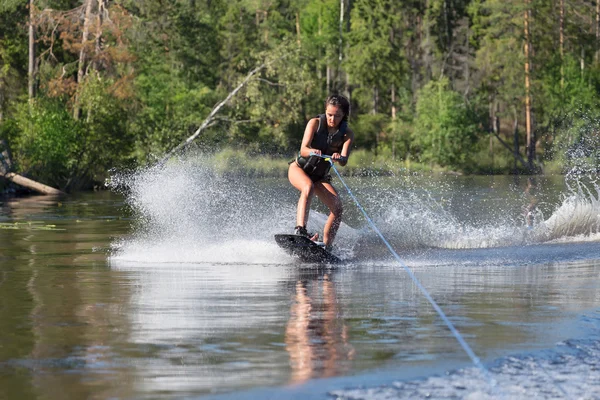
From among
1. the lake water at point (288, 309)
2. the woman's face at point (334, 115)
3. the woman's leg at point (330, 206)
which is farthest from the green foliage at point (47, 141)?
the woman's face at point (334, 115)

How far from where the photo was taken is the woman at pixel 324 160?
12.2 metres

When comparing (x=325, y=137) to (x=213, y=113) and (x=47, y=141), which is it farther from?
(x=213, y=113)

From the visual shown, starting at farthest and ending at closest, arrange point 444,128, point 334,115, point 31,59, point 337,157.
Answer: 1. point 444,128
2. point 31,59
3. point 334,115
4. point 337,157

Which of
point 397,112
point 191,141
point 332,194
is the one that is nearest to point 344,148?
point 332,194

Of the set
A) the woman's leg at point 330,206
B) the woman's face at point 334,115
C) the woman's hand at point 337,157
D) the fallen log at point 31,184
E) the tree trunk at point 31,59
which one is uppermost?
the tree trunk at point 31,59

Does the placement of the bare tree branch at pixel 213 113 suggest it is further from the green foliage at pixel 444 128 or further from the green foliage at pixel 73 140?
the green foliage at pixel 444 128

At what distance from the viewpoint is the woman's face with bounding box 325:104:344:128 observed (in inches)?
482

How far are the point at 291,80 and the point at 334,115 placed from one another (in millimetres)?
39389

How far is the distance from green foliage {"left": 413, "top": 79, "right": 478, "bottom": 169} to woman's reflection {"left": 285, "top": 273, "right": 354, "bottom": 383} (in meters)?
55.3

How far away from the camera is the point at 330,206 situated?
1241 cm

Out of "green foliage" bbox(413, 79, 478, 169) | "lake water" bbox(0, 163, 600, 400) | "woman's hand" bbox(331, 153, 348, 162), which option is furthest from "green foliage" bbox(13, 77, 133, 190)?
"woman's hand" bbox(331, 153, 348, 162)

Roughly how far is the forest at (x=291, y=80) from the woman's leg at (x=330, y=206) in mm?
27217

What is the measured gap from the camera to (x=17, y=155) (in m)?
40.2

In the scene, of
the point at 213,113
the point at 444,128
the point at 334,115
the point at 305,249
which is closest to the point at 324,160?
the point at 334,115
